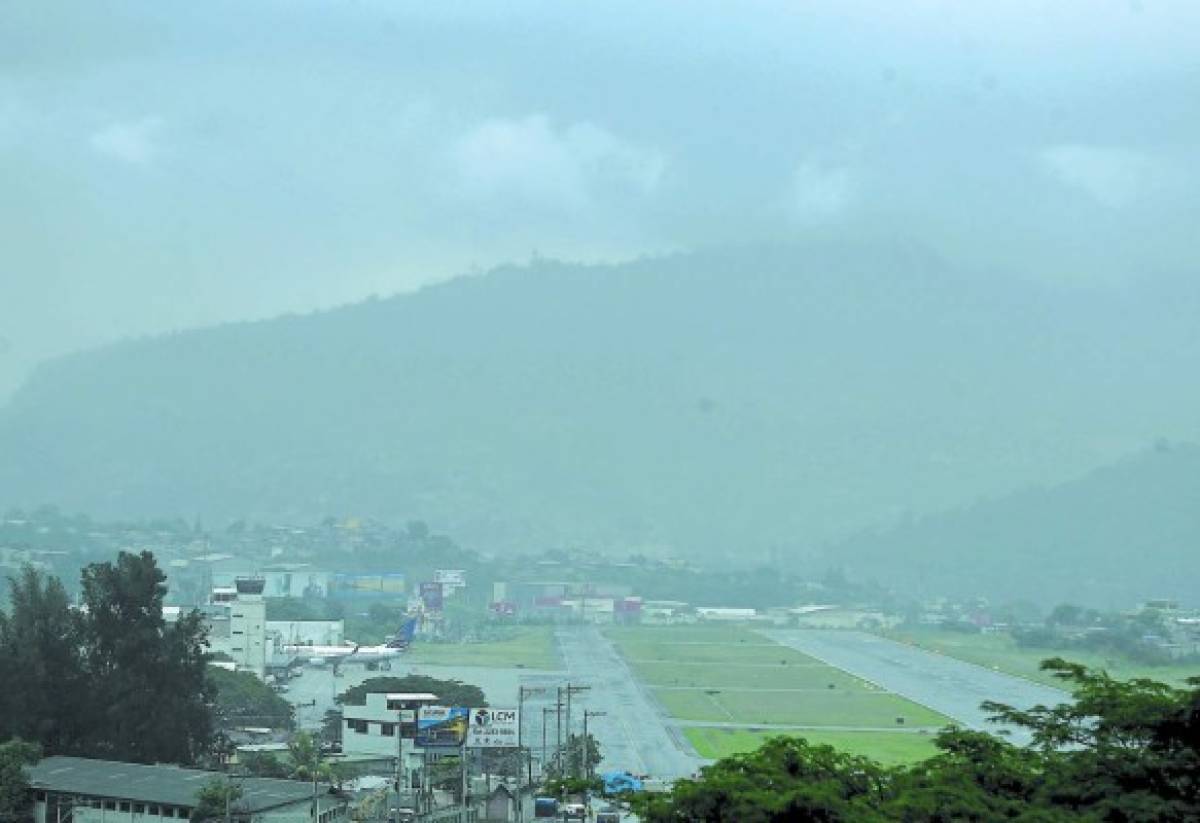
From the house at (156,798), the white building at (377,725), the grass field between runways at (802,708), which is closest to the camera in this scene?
the house at (156,798)

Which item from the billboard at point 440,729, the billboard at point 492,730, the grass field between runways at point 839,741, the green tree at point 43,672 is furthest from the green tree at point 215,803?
the grass field between runways at point 839,741

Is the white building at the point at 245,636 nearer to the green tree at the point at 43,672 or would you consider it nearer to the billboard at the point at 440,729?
the green tree at the point at 43,672

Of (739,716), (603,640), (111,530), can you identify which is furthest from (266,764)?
(111,530)

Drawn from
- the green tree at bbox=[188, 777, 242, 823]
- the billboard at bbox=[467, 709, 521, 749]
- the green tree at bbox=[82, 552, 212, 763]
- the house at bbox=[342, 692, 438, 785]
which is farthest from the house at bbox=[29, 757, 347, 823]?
the house at bbox=[342, 692, 438, 785]

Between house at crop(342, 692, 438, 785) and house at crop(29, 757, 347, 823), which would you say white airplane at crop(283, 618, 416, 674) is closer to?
house at crop(342, 692, 438, 785)

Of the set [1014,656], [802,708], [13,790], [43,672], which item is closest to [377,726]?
[43,672]

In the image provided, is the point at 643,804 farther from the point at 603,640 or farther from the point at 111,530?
the point at 111,530
